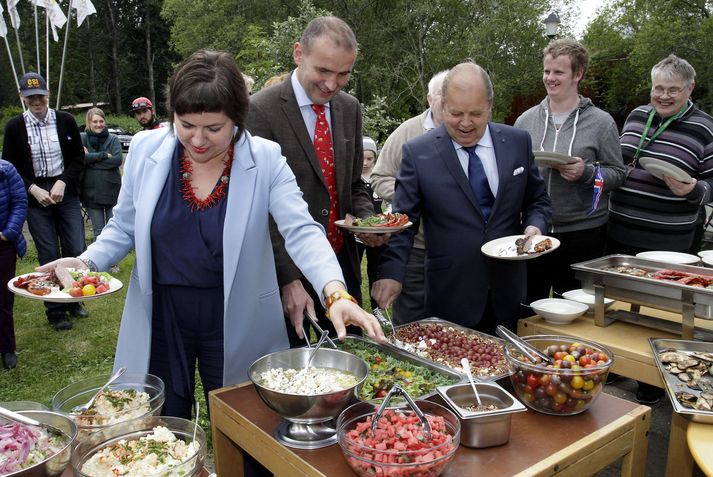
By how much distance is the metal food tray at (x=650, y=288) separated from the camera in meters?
2.25

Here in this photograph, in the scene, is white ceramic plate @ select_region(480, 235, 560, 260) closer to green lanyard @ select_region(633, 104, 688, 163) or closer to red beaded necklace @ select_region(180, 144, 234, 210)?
red beaded necklace @ select_region(180, 144, 234, 210)

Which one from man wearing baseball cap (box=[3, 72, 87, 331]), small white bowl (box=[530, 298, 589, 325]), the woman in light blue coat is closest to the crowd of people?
the woman in light blue coat

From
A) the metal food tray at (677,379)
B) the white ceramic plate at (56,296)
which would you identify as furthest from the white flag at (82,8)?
the metal food tray at (677,379)

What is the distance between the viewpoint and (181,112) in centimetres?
171

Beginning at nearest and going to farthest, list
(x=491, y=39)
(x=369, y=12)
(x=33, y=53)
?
(x=491, y=39) < (x=369, y=12) < (x=33, y=53)

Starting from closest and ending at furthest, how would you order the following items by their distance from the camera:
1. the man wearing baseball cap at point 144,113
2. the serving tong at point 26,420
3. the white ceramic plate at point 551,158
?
1. the serving tong at point 26,420
2. the white ceramic plate at point 551,158
3. the man wearing baseball cap at point 144,113

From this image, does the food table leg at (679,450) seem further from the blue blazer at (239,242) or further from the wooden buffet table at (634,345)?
the blue blazer at (239,242)

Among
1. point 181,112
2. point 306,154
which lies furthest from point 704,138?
point 181,112

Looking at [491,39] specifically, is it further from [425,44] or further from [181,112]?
[181,112]

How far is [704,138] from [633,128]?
39 centimetres

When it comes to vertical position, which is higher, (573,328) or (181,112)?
(181,112)

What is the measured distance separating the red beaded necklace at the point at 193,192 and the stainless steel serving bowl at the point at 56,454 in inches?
28.4

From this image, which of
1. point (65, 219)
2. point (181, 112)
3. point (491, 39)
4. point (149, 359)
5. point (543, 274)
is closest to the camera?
point (181, 112)

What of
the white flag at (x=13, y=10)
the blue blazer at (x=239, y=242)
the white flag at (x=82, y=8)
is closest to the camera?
the blue blazer at (x=239, y=242)
